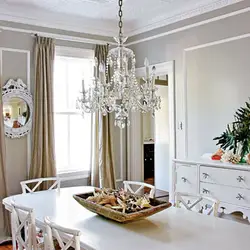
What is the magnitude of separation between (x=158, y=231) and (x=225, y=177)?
1.31 m

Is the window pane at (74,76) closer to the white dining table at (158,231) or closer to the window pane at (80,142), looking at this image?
the window pane at (80,142)

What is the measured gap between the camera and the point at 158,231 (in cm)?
226

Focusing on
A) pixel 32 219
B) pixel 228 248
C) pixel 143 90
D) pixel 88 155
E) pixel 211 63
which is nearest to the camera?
pixel 228 248

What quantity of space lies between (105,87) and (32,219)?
50.6 inches

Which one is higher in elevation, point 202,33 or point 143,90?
point 202,33

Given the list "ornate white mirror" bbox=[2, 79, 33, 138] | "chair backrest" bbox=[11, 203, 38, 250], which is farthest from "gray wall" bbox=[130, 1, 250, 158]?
"chair backrest" bbox=[11, 203, 38, 250]

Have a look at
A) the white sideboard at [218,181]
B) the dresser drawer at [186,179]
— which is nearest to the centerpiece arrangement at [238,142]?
the white sideboard at [218,181]

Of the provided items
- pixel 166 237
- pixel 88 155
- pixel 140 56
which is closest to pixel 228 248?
pixel 166 237

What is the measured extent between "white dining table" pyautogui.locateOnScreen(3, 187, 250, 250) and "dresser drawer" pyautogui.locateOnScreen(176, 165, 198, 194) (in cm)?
92

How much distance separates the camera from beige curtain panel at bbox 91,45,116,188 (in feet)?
16.7

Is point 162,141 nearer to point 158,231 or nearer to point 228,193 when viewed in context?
point 228,193

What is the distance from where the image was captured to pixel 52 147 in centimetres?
464

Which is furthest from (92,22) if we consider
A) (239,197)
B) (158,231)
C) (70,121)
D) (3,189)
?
(158,231)

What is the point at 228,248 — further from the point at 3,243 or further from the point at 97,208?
the point at 3,243
